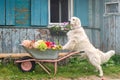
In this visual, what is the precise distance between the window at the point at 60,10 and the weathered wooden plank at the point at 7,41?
201 centimetres

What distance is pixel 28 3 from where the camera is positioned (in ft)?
48.8

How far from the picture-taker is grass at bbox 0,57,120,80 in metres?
11.0

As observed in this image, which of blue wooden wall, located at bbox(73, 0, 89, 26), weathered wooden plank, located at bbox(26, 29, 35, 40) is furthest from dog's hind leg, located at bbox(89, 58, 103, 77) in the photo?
blue wooden wall, located at bbox(73, 0, 89, 26)

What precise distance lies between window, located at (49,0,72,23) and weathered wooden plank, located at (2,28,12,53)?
2009 millimetres

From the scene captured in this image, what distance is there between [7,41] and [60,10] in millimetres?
2689

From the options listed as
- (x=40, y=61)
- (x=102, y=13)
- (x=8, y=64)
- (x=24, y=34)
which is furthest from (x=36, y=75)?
(x=102, y=13)

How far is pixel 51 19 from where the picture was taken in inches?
601

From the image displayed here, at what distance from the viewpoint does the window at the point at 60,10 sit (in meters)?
15.3

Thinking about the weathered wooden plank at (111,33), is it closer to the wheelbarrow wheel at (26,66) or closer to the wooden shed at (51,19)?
the wooden shed at (51,19)

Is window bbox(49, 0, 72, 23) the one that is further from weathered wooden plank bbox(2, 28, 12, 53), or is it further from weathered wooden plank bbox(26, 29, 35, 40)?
weathered wooden plank bbox(2, 28, 12, 53)

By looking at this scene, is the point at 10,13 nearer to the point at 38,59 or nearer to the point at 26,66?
the point at 26,66

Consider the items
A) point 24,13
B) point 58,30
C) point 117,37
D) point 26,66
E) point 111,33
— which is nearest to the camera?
point 26,66

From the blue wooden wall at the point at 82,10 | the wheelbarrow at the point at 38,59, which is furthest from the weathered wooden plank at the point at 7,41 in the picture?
the blue wooden wall at the point at 82,10

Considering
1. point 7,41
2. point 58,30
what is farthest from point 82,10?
point 7,41
